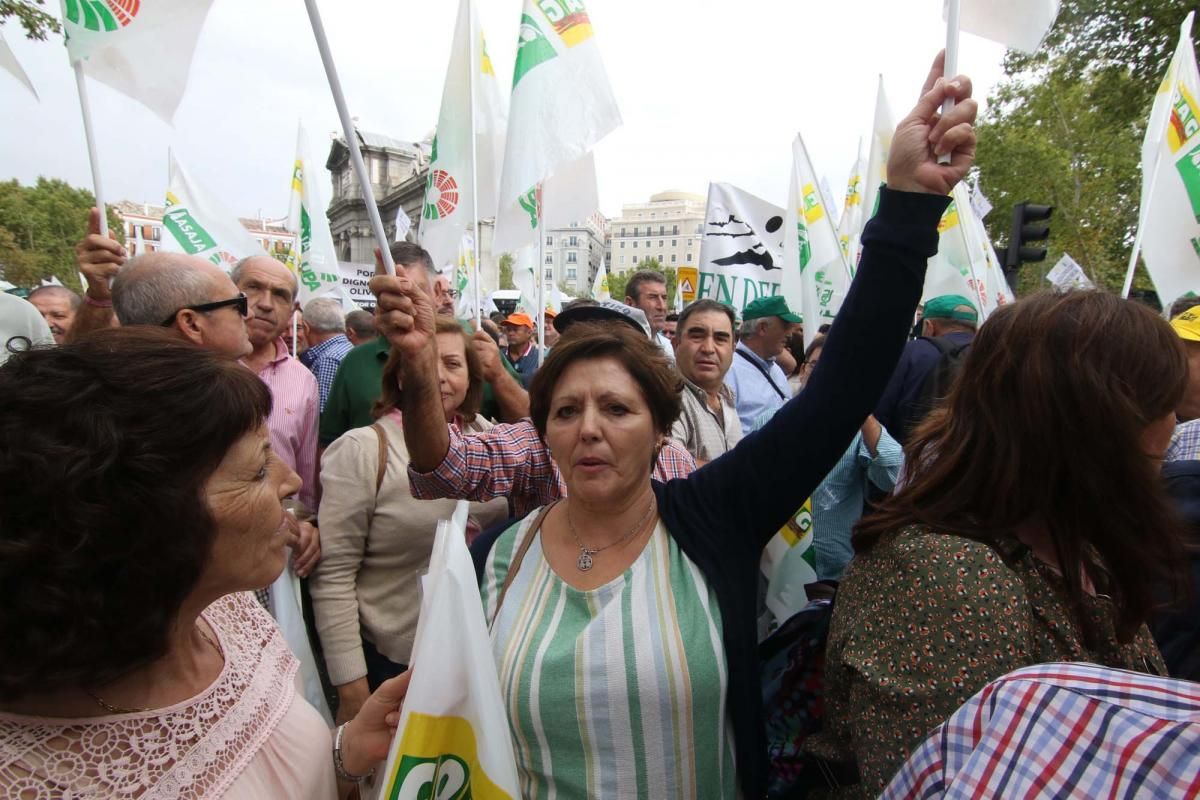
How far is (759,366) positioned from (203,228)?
199 inches

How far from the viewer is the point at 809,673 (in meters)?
1.54

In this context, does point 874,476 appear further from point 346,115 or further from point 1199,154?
point 1199,154

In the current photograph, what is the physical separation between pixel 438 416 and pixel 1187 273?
5339 mm

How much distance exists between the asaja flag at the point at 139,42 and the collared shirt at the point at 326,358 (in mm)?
2463

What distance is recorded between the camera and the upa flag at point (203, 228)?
19.4 ft

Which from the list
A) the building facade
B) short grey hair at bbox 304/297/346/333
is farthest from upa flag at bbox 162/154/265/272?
the building facade

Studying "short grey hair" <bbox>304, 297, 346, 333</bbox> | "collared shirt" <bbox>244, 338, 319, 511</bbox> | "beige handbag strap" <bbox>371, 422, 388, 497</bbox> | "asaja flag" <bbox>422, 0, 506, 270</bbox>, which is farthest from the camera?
"short grey hair" <bbox>304, 297, 346, 333</bbox>

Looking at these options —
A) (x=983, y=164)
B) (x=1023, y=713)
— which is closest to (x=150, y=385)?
(x=1023, y=713)

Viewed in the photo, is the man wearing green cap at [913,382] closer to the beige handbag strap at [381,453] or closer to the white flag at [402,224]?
the beige handbag strap at [381,453]

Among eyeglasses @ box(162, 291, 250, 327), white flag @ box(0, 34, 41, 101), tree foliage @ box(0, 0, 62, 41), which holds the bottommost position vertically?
eyeglasses @ box(162, 291, 250, 327)

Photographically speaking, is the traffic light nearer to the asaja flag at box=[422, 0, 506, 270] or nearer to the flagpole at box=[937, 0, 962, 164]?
the asaja flag at box=[422, 0, 506, 270]

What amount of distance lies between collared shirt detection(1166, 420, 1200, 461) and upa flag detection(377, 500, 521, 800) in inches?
106

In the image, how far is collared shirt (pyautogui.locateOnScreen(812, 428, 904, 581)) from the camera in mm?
2779

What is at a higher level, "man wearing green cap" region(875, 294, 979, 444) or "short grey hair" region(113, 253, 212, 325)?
"short grey hair" region(113, 253, 212, 325)
